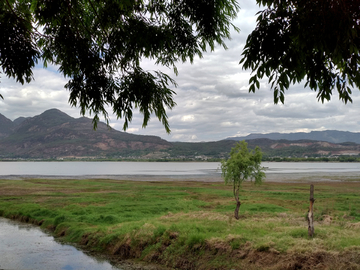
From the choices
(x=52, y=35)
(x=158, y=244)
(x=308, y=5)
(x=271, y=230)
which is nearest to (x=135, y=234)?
(x=158, y=244)

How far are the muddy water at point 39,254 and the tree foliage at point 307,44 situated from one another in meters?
15.5

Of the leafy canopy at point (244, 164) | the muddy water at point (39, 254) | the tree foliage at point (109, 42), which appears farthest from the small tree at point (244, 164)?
the tree foliage at point (109, 42)

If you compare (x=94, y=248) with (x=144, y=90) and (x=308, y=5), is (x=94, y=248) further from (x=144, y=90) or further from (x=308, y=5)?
(x=308, y=5)

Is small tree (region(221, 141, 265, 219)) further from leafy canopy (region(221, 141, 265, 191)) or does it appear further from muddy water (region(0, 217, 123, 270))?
muddy water (region(0, 217, 123, 270))

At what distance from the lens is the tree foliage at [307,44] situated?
18.0 ft

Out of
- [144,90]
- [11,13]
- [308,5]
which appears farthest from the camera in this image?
[11,13]

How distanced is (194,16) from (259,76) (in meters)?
3.42

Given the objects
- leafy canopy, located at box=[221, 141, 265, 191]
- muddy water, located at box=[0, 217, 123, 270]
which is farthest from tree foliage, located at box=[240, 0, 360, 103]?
leafy canopy, located at box=[221, 141, 265, 191]

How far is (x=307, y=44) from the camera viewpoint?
19.0 feet

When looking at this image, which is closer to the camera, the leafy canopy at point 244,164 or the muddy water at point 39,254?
the muddy water at point 39,254

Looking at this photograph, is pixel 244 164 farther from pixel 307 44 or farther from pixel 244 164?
pixel 307 44

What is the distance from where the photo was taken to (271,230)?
19.8m

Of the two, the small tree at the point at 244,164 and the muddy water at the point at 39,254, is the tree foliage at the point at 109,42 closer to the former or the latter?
the muddy water at the point at 39,254

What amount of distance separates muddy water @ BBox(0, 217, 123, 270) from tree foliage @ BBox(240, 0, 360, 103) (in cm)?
1547
